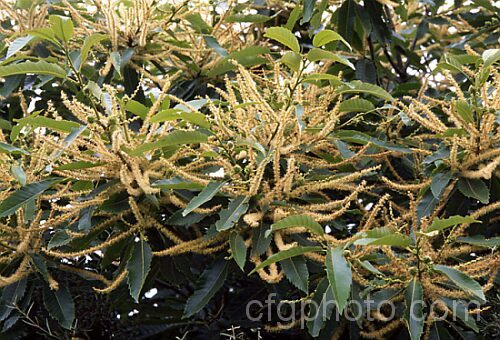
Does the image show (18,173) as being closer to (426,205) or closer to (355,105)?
(355,105)

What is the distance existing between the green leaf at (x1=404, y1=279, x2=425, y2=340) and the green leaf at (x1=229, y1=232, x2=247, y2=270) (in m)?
0.51

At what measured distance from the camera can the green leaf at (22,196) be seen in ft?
8.25

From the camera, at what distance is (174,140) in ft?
8.08

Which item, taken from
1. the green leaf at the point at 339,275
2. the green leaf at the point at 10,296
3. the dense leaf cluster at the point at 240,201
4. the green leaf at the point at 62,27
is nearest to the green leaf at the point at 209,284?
the dense leaf cluster at the point at 240,201

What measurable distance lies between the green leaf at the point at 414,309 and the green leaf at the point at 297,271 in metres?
0.31

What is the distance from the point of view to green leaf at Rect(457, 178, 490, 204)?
261 cm

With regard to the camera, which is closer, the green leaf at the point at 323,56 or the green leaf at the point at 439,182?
the green leaf at the point at 323,56

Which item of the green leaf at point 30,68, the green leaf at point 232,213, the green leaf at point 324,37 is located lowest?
the green leaf at point 232,213

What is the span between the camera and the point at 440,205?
282cm

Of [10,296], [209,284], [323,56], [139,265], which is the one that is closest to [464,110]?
[323,56]

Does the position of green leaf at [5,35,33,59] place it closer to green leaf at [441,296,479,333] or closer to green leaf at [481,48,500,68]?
green leaf at [481,48,500,68]

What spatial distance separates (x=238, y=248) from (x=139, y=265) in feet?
1.17

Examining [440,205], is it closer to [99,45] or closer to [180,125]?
[180,125]

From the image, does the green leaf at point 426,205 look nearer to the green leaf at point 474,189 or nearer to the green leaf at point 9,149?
the green leaf at point 474,189
